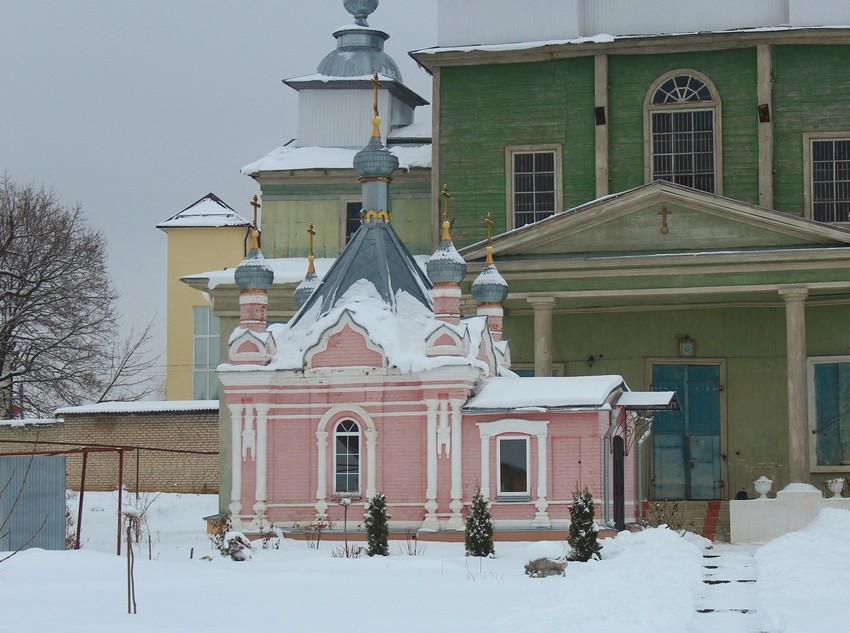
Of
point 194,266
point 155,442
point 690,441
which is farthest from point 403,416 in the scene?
point 194,266

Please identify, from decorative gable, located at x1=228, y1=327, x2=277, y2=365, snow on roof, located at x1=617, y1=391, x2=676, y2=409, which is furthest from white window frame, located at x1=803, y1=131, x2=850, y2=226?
decorative gable, located at x1=228, y1=327, x2=277, y2=365

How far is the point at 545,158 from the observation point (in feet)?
96.5

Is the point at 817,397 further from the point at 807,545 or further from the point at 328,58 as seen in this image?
the point at 328,58

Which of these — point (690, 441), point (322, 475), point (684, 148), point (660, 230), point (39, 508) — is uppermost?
point (684, 148)

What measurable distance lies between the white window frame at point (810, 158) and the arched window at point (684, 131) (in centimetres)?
141

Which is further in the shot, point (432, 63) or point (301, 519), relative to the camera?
point (432, 63)

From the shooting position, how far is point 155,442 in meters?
36.6

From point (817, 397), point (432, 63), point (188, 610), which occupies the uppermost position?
point (432, 63)

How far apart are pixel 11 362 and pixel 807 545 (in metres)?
23.8

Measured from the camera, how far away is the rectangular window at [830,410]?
28156 millimetres

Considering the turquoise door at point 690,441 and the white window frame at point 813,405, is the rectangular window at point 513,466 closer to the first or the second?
the turquoise door at point 690,441

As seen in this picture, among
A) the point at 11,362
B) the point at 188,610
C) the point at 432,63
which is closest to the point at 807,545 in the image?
the point at 188,610

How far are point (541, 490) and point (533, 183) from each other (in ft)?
25.8

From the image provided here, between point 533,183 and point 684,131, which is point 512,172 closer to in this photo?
point 533,183
